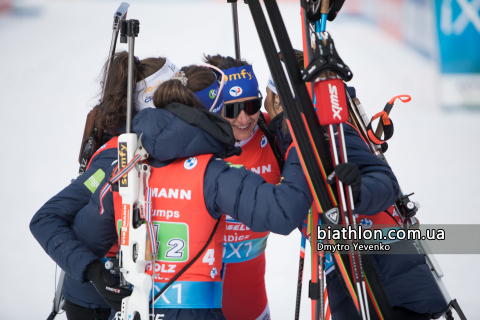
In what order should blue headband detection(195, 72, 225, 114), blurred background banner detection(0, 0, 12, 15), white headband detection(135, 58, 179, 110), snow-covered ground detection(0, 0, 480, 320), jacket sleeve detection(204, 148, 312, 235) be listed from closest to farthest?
jacket sleeve detection(204, 148, 312, 235) → blue headband detection(195, 72, 225, 114) → white headband detection(135, 58, 179, 110) → snow-covered ground detection(0, 0, 480, 320) → blurred background banner detection(0, 0, 12, 15)

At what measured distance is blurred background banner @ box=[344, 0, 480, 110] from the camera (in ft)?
18.5

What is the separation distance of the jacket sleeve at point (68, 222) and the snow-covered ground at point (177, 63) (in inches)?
75.6

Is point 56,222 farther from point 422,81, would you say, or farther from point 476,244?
point 422,81

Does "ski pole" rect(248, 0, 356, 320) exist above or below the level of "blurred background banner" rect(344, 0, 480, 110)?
below

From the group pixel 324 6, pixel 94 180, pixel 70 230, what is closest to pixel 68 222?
pixel 70 230

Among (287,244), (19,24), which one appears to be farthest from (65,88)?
(287,244)

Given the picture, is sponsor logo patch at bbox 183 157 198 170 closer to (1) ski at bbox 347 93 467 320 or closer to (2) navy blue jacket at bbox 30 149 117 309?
(2) navy blue jacket at bbox 30 149 117 309

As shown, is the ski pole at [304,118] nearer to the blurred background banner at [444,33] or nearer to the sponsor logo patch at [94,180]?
the sponsor logo patch at [94,180]

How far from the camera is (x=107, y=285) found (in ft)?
4.90

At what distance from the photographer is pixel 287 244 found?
399 cm

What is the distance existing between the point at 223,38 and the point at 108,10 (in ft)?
5.59

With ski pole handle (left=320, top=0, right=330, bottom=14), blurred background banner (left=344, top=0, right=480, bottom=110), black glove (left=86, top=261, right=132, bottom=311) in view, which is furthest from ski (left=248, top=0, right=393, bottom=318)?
blurred background banner (left=344, top=0, right=480, bottom=110)

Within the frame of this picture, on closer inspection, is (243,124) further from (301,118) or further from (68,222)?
(68,222)

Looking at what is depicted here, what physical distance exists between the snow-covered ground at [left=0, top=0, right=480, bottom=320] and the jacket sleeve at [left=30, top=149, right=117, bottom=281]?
1919 mm
